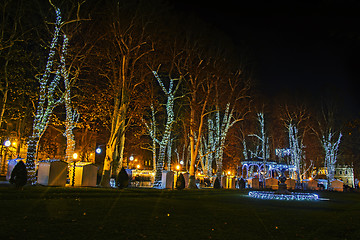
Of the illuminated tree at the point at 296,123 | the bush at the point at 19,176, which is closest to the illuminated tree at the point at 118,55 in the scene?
the bush at the point at 19,176

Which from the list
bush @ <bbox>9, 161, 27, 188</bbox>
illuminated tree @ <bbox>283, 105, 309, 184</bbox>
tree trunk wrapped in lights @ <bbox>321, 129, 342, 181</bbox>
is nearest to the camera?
bush @ <bbox>9, 161, 27, 188</bbox>

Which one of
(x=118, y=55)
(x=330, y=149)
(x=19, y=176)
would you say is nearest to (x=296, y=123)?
(x=330, y=149)

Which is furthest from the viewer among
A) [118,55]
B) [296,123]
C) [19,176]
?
[296,123]

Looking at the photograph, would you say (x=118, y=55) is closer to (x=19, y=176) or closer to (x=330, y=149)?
(x=19, y=176)

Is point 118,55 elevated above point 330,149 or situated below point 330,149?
above

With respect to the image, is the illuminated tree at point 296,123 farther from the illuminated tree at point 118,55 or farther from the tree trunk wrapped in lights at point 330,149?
the illuminated tree at point 118,55

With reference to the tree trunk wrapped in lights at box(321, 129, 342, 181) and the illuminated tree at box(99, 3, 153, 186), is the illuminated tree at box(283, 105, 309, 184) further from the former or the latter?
the illuminated tree at box(99, 3, 153, 186)

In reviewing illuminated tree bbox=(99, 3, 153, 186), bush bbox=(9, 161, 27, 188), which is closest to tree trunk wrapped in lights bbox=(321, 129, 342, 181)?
illuminated tree bbox=(99, 3, 153, 186)

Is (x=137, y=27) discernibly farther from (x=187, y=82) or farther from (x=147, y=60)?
(x=187, y=82)

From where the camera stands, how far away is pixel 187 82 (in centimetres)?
3133

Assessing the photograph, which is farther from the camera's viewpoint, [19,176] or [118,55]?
[118,55]

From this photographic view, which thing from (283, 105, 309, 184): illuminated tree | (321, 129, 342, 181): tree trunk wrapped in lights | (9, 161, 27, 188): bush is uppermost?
(283, 105, 309, 184): illuminated tree

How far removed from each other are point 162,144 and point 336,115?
33.5 m

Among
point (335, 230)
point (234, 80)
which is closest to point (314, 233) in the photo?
point (335, 230)
